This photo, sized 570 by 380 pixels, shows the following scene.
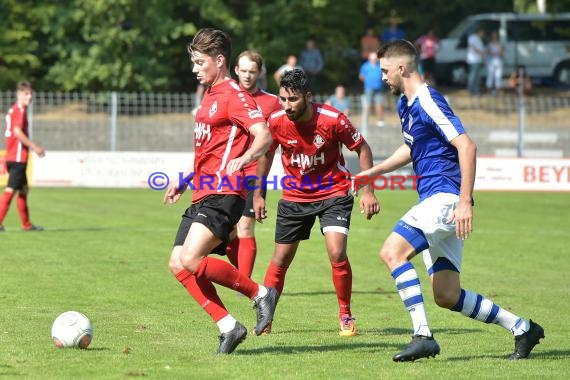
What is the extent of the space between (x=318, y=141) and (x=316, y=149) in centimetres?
7

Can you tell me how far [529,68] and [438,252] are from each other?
3079cm

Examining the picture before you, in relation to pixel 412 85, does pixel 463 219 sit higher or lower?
lower

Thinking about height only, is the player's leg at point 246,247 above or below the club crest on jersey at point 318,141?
below

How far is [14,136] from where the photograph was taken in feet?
56.2

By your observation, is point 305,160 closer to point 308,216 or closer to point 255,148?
point 308,216

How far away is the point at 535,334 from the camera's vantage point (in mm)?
7797

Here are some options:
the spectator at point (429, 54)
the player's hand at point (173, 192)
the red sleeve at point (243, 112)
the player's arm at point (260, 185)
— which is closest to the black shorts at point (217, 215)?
the player's hand at point (173, 192)

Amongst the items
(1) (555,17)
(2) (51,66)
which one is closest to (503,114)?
(1) (555,17)

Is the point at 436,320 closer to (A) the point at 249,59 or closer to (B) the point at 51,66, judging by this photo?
(A) the point at 249,59

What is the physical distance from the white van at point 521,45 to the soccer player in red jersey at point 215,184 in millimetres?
29306

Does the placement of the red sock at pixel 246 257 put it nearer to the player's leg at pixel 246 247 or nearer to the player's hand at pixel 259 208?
the player's leg at pixel 246 247

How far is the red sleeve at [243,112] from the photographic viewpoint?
772cm

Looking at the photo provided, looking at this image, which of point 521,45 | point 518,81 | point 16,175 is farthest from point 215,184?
point 521,45

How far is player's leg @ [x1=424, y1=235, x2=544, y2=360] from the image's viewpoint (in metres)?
7.61
